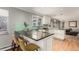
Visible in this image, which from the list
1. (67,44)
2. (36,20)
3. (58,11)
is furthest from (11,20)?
(67,44)

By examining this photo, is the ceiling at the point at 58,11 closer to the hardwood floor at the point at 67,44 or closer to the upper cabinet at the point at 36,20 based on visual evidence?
the upper cabinet at the point at 36,20

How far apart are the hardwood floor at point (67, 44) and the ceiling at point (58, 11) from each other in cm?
41

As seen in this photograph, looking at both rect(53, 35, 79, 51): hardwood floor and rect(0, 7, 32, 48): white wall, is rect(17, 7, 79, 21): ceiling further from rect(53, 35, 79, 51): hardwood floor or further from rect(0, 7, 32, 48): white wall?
rect(53, 35, 79, 51): hardwood floor

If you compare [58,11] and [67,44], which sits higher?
[58,11]

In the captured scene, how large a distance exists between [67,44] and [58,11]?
0.67 meters

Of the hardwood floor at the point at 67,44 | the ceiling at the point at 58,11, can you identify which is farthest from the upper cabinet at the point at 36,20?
the hardwood floor at the point at 67,44

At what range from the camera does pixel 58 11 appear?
188cm

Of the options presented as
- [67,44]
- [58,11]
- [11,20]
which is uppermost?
[58,11]

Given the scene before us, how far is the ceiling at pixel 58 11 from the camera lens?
1.85m

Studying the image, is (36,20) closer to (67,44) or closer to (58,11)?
Result: (58,11)

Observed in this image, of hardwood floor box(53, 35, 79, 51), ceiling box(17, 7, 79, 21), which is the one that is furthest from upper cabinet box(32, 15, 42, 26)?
hardwood floor box(53, 35, 79, 51)

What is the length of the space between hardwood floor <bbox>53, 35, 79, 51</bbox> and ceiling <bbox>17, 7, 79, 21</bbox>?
412mm
